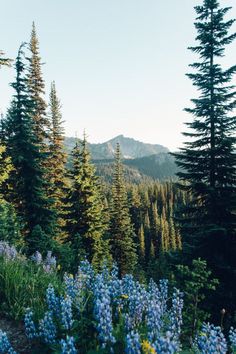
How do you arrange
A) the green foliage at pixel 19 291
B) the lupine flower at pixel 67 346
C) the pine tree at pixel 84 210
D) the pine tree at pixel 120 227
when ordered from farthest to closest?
the pine tree at pixel 120 227, the pine tree at pixel 84 210, the green foliage at pixel 19 291, the lupine flower at pixel 67 346

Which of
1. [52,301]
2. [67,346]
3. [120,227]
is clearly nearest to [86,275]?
[52,301]

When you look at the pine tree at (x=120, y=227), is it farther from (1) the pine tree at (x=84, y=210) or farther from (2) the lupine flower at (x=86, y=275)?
(2) the lupine flower at (x=86, y=275)

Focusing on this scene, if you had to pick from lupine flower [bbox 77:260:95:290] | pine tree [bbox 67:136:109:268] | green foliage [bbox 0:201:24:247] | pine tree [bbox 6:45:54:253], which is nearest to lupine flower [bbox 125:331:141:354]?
lupine flower [bbox 77:260:95:290]

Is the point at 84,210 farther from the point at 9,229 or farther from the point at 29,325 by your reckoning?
the point at 29,325

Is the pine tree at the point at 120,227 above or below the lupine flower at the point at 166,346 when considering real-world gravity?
below

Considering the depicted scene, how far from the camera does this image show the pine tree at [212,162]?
16547mm

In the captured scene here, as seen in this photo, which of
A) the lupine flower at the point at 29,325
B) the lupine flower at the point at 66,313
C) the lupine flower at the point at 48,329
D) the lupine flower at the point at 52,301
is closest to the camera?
the lupine flower at the point at 66,313

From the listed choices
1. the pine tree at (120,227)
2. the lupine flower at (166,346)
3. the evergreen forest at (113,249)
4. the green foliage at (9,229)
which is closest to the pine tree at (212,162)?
the evergreen forest at (113,249)

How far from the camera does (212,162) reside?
1739cm

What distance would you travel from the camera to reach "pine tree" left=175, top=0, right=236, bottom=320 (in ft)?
54.3

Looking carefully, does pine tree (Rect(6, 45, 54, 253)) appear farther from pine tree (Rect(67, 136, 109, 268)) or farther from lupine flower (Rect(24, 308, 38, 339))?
lupine flower (Rect(24, 308, 38, 339))

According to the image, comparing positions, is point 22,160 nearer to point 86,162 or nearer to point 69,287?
point 86,162

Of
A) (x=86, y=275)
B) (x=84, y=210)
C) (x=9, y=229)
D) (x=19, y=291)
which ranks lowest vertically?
(x=84, y=210)

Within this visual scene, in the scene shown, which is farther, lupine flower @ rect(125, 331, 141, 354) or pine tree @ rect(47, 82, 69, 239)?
pine tree @ rect(47, 82, 69, 239)
